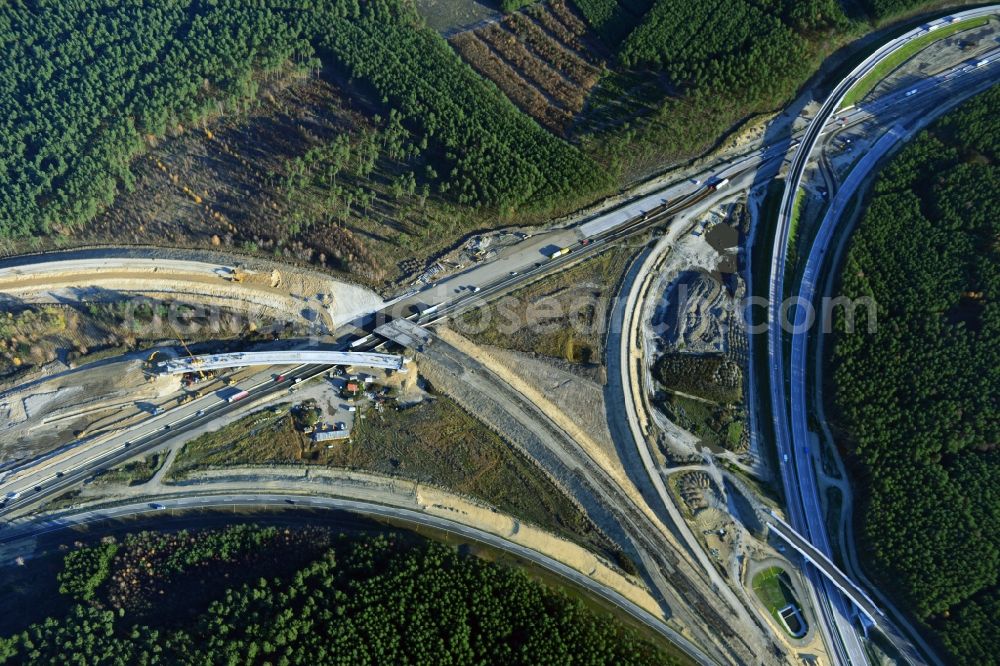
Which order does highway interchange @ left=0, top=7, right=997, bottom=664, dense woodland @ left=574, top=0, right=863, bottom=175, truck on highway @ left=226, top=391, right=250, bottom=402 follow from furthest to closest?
dense woodland @ left=574, top=0, right=863, bottom=175, truck on highway @ left=226, top=391, right=250, bottom=402, highway interchange @ left=0, top=7, right=997, bottom=664

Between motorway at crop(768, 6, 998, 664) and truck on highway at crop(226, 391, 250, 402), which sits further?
truck on highway at crop(226, 391, 250, 402)

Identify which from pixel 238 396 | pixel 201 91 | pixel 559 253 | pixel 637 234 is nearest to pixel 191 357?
pixel 238 396

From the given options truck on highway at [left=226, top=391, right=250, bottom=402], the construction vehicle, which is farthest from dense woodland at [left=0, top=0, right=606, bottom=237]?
truck on highway at [left=226, top=391, right=250, bottom=402]

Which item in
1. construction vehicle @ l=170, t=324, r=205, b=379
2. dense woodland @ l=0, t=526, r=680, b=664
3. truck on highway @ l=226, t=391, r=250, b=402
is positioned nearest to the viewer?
dense woodland @ l=0, t=526, r=680, b=664

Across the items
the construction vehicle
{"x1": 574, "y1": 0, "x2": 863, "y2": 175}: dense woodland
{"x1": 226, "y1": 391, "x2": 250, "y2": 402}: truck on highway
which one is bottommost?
{"x1": 226, "y1": 391, "x2": 250, "y2": 402}: truck on highway

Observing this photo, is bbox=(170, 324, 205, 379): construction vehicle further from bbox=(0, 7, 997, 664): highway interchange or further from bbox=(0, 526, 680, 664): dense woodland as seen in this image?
bbox=(0, 526, 680, 664): dense woodland

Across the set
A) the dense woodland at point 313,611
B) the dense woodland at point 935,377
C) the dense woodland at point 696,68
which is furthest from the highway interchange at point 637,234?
the dense woodland at point 696,68

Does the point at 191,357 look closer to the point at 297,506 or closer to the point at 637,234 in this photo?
the point at 297,506

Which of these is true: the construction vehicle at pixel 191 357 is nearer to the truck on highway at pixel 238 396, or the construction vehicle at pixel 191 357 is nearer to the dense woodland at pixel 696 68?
the truck on highway at pixel 238 396
